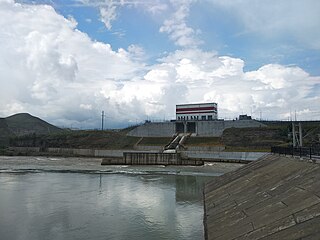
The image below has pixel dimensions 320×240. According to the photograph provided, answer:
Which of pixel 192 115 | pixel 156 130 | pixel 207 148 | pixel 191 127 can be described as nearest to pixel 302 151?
pixel 207 148

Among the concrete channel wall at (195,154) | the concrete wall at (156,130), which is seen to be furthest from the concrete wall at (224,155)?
the concrete wall at (156,130)

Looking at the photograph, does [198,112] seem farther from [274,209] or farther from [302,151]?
[274,209]

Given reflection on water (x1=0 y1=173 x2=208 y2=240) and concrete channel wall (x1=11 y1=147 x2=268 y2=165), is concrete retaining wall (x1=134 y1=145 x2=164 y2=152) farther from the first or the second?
reflection on water (x1=0 y1=173 x2=208 y2=240)

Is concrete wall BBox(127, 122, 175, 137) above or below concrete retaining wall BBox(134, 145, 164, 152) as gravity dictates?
above

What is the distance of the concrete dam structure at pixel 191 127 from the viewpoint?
8275cm

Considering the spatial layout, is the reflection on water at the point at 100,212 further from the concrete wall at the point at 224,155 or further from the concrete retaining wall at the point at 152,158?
the concrete retaining wall at the point at 152,158

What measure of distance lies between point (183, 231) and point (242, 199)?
134 inches

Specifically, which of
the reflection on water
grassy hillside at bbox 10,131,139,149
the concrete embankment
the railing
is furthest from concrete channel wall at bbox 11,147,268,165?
the concrete embankment

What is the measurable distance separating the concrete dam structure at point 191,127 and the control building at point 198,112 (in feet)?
13.5

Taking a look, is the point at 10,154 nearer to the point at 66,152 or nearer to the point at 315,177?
the point at 66,152

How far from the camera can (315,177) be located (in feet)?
44.7

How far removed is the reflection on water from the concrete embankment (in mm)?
2225

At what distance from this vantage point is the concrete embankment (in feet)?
33.1

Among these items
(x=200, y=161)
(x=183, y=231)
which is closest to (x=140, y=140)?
(x=200, y=161)
